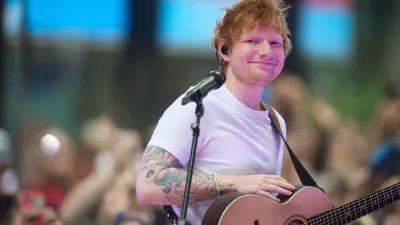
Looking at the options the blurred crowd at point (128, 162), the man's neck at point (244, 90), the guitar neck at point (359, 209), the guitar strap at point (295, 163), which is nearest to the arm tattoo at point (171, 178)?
the guitar strap at point (295, 163)

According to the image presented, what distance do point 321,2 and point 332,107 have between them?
44.0 inches

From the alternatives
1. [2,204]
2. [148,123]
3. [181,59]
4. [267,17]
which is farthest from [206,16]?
[267,17]

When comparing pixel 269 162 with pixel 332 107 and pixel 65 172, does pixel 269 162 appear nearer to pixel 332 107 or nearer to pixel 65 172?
pixel 65 172

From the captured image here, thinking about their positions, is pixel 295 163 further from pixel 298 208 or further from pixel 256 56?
pixel 256 56

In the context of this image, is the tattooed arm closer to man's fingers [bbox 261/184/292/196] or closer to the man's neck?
man's fingers [bbox 261/184/292/196]

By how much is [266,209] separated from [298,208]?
0.55 ft

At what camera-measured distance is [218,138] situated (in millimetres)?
3693

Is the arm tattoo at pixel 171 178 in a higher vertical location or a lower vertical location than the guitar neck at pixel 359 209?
higher

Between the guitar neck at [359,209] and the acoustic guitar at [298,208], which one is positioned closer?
the acoustic guitar at [298,208]

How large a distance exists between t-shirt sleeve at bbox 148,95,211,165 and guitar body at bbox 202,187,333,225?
238mm

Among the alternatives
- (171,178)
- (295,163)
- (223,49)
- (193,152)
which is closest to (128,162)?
(295,163)

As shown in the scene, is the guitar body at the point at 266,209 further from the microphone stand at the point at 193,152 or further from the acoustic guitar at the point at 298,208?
the microphone stand at the point at 193,152

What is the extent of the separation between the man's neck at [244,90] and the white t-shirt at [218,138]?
20mm

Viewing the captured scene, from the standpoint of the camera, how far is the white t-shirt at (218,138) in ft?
11.9
